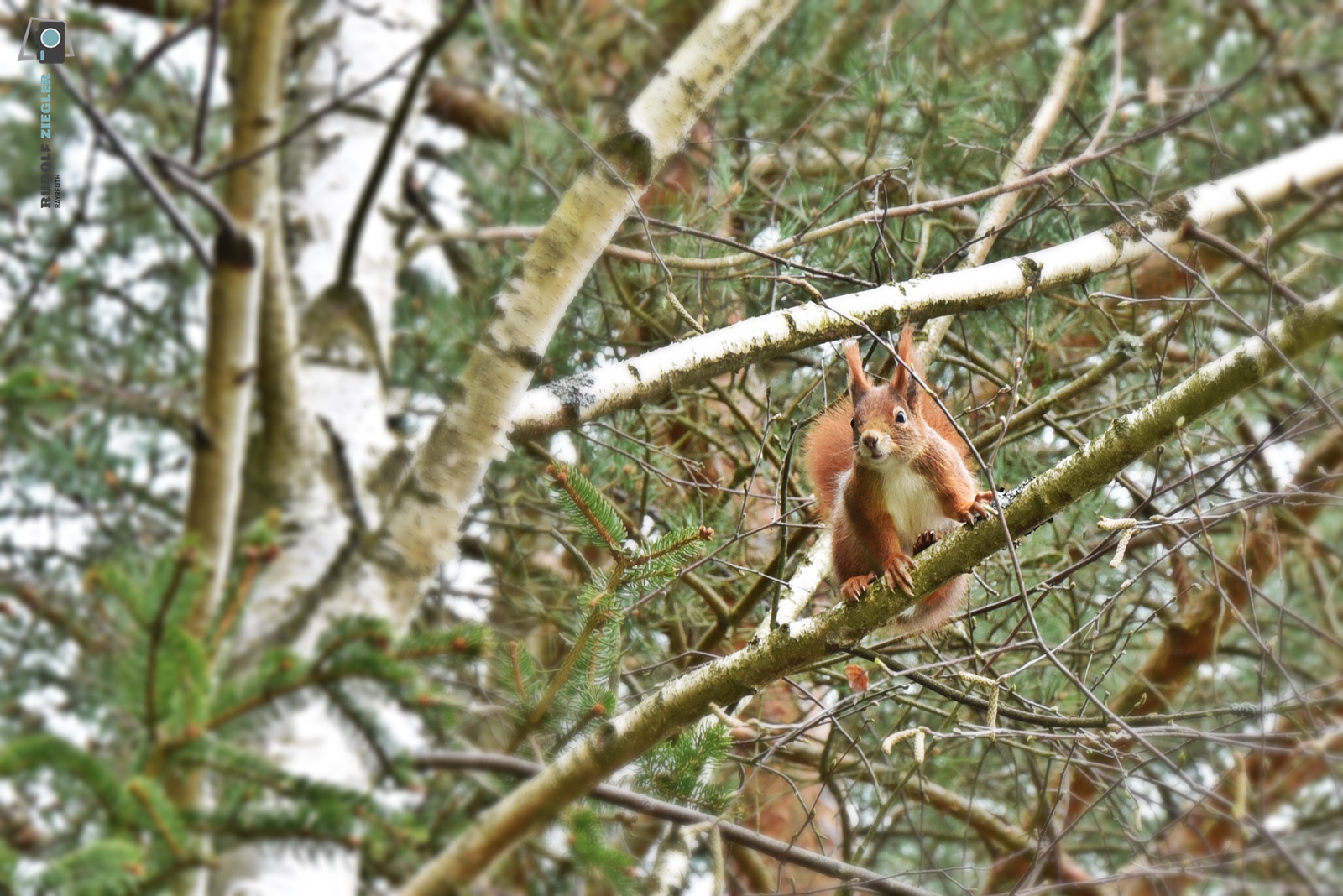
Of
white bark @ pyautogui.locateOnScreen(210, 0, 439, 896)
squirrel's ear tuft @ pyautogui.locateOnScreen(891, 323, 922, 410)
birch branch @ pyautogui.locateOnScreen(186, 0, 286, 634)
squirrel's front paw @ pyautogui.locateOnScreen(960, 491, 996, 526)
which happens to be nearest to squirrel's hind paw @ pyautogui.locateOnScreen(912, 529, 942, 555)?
squirrel's front paw @ pyautogui.locateOnScreen(960, 491, 996, 526)

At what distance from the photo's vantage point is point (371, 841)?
1917 millimetres

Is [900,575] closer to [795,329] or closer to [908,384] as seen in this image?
[795,329]

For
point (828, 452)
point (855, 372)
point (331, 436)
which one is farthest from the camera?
point (331, 436)

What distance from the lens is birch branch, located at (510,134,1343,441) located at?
1.62 metres

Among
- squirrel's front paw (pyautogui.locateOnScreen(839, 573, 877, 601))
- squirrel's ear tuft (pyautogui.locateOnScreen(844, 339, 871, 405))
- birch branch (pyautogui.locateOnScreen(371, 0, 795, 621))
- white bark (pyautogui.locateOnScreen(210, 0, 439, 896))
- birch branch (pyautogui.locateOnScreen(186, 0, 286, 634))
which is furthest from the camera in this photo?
birch branch (pyautogui.locateOnScreen(186, 0, 286, 634))

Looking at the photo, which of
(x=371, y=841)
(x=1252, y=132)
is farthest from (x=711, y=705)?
(x=1252, y=132)

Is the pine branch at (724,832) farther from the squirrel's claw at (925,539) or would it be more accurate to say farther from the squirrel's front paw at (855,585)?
the squirrel's claw at (925,539)

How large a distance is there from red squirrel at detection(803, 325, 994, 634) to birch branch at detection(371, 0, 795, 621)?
558 millimetres

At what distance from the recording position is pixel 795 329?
1.66 meters

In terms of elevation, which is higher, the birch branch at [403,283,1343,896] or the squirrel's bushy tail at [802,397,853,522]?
the squirrel's bushy tail at [802,397,853,522]

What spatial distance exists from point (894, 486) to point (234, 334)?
1.66m

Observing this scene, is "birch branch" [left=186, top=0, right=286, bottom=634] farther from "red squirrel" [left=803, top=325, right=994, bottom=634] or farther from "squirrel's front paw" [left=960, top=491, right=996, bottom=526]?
"squirrel's front paw" [left=960, top=491, right=996, bottom=526]

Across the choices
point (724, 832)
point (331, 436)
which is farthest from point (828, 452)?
point (331, 436)

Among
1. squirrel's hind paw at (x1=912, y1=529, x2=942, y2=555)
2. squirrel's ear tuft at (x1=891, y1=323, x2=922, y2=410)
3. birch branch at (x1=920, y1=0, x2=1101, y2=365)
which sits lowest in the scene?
squirrel's hind paw at (x1=912, y1=529, x2=942, y2=555)
